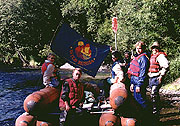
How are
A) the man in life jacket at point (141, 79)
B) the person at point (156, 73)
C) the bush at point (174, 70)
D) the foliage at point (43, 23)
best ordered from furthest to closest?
1. the foliage at point (43, 23)
2. the bush at point (174, 70)
3. the person at point (156, 73)
4. the man in life jacket at point (141, 79)

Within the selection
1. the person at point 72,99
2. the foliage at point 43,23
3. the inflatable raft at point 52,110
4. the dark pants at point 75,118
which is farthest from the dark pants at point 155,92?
the foliage at point 43,23

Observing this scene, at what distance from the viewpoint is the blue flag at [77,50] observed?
6.48 meters

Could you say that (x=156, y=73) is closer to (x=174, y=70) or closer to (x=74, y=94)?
(x=74, y=94)

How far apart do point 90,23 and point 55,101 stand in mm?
24820

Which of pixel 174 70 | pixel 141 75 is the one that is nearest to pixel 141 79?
pixel 141 75

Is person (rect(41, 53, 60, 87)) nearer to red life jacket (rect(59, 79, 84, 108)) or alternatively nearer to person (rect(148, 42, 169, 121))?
red life jacket (rect(59, 79, 84, 108))

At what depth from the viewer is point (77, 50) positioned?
22.1 ft

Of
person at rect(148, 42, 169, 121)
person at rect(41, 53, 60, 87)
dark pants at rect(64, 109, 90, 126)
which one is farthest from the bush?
dark pants at rect(64, 109, 90, 126)

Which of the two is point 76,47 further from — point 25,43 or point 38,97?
point 25,43

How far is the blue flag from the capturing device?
6.48m

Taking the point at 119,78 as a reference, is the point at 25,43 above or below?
above

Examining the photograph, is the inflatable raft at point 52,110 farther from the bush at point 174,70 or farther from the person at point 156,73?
the bush at point 174,70

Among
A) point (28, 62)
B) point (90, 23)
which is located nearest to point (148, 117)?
point (90, 23)

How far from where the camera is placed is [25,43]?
32750mm
